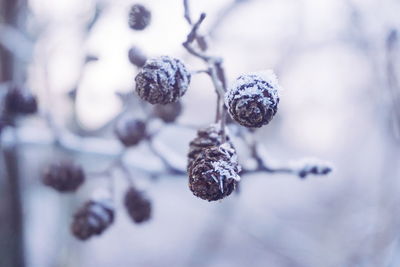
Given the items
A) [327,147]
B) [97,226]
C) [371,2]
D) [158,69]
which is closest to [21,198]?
[97,226]

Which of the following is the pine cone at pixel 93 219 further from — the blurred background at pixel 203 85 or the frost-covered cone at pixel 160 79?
the frost-covered cone at pixel 160 79

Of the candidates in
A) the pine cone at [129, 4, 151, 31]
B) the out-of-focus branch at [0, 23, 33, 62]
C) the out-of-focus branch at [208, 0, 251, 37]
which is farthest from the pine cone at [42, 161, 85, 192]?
the out-of-focus branch at [0, 23, 33, 62]

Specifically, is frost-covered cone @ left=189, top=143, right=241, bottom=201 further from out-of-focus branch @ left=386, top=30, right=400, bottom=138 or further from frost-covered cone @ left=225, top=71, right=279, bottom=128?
out-of-focus branch @ left=386, top=30, right=400, bottom=138

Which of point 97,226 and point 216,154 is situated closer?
point 216,154

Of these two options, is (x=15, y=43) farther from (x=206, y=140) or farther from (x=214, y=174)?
(x=214, y=174)

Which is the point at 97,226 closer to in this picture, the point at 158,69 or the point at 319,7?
the point at 158,69

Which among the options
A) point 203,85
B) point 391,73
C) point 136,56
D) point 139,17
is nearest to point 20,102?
point 136,56
